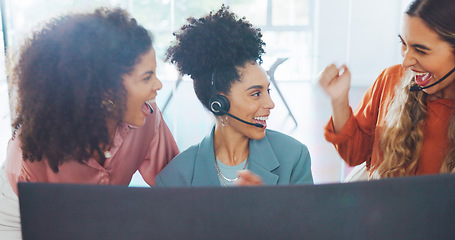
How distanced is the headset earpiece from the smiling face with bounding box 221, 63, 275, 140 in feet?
0.10

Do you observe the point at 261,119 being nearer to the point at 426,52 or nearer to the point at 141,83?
the point at 141,83

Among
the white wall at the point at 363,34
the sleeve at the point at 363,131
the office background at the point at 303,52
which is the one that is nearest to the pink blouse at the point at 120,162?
the sleeve at the point at 363,131

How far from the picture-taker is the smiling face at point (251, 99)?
140 cm

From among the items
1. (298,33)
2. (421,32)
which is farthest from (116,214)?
(298,33)

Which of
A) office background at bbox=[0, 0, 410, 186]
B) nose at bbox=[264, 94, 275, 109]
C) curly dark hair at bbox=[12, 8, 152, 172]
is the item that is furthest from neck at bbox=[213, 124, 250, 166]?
office background at bbox=[0, 0, 410, 186]

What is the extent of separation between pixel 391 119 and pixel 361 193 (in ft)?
3.16

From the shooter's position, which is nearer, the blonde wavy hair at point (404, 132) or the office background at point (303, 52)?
the blonde wavy hair at point (404, 132)

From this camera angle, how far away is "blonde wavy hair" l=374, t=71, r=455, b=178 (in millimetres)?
1289

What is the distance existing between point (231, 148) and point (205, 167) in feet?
0.38

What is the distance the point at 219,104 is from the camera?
4.53ft

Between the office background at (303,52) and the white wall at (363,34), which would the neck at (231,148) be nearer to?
the office background at (303,52)

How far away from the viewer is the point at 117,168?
4.56 ft

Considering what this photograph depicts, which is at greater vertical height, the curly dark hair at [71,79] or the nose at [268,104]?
the curly dark hair at [71,79]

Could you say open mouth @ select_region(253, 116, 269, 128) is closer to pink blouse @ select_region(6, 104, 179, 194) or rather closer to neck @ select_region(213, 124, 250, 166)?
neck @ select_region(213, 124, 250, 166)
